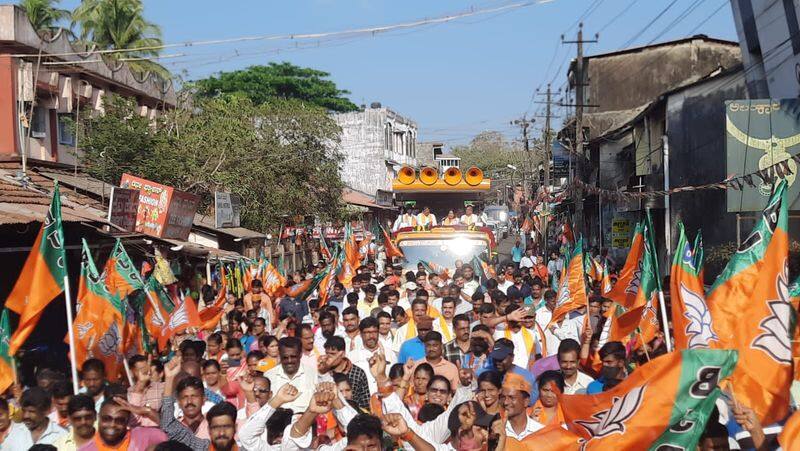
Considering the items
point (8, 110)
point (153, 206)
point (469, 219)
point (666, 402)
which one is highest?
point (8, 110)

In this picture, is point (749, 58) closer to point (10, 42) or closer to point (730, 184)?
point (730, 184)

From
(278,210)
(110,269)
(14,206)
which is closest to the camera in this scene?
(110,269)

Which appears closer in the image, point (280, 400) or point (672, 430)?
point (672, 430)

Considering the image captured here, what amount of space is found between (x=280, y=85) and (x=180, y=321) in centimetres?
5291

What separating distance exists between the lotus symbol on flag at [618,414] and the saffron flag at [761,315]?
42.6 inches

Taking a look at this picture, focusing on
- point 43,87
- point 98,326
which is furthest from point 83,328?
point 43,87

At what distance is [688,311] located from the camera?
6.37 m

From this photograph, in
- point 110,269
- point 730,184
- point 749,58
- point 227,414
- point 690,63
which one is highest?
point 690,63

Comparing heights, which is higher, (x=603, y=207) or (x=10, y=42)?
(x=10, y=42)

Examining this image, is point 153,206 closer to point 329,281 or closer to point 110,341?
point 329,281

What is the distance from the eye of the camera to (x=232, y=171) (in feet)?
77.0

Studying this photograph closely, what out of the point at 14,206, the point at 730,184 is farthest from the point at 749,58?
the point at 14,206

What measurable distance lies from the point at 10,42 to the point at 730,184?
1422 cm

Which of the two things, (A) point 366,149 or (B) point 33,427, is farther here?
(A) point 366,149
